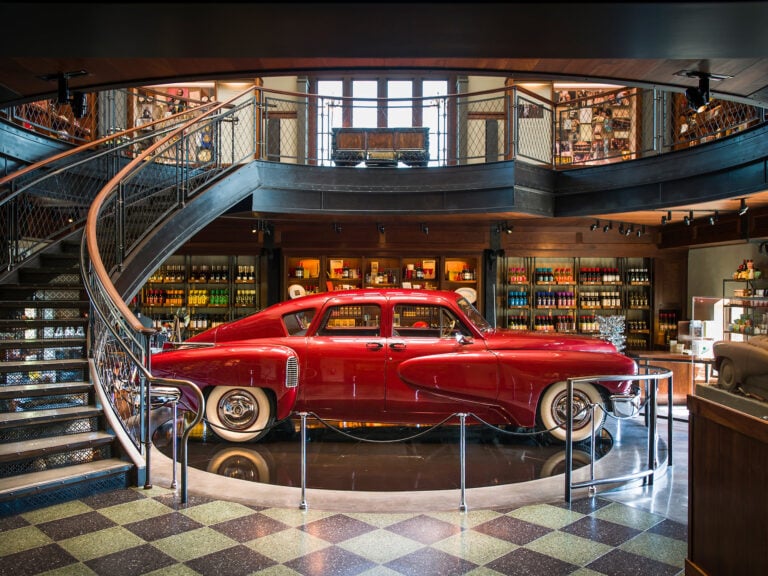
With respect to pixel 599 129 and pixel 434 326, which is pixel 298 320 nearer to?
pixel 434 326

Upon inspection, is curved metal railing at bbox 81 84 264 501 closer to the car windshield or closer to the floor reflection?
the floor reflection

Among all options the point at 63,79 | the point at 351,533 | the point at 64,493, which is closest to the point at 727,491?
the point at 351,533

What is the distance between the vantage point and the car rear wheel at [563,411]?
6.80m

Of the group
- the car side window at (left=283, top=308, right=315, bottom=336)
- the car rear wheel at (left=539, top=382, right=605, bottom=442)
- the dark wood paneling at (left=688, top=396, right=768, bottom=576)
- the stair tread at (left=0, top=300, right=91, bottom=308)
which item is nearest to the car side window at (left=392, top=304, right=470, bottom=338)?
the car side window at (left=283, top=308, right=315, bottom=336)

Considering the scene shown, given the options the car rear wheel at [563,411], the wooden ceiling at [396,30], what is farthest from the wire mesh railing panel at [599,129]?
the wooden ceiling at [396,30]

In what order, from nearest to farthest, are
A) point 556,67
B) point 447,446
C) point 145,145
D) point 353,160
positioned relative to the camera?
point 556,67 < point 447,446 < point 353,160 < point 145,145

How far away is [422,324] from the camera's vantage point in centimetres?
737

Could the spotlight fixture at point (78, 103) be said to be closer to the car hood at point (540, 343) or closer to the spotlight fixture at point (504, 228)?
the car hood at point (540, 343)

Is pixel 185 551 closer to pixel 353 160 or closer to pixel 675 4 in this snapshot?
pixel 675 4

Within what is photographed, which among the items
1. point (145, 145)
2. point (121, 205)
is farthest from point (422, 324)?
point (145, 145)

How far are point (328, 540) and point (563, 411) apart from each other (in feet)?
11.6

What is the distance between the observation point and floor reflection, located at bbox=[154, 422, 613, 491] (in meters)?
5.54

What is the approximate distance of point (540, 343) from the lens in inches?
276

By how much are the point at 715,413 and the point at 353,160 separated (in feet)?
25.6
